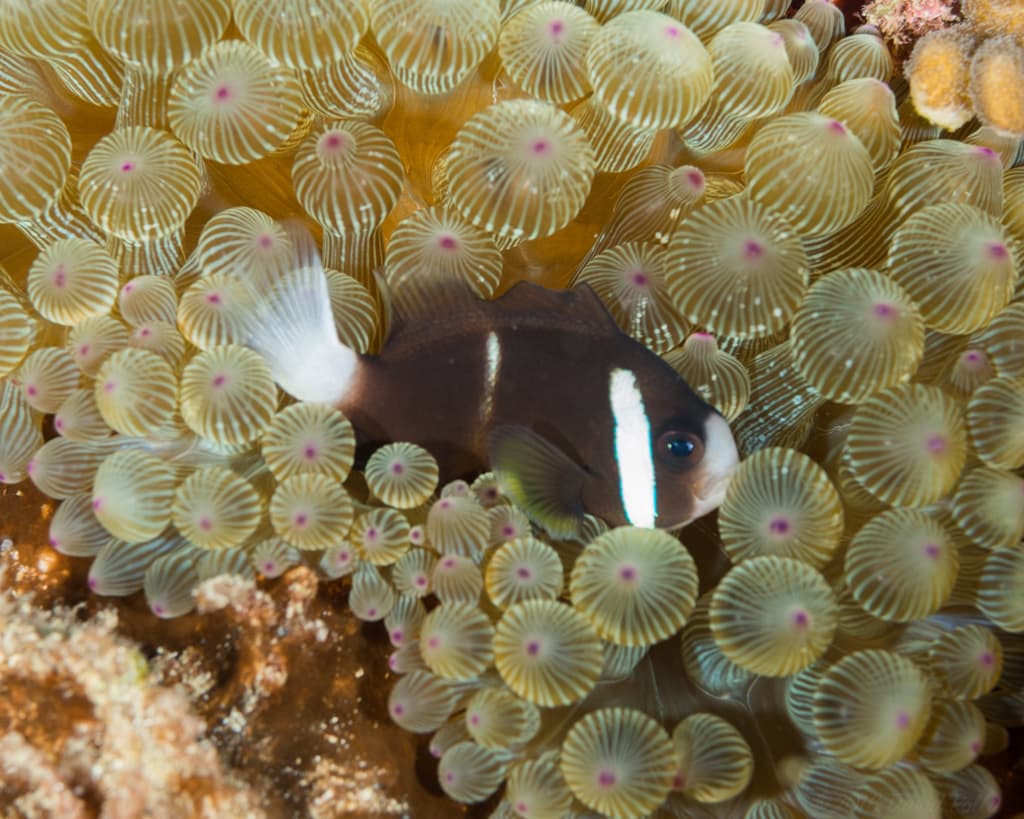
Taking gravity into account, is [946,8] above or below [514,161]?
above

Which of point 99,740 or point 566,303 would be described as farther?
point 566,303

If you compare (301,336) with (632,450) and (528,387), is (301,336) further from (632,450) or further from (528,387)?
(632,450)

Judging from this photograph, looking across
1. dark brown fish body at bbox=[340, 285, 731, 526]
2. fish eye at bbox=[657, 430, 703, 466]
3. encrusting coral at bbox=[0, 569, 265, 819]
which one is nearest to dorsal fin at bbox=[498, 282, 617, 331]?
dark brown fish body at bbox=[340, 285, 731, 526]

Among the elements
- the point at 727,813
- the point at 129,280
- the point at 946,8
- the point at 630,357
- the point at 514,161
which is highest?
the point at 946,8

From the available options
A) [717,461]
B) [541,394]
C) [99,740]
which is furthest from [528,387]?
[99,740]

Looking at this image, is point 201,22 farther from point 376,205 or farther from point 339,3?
point 376,205

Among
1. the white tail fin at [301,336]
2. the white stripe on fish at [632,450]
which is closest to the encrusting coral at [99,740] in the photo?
the white tail fin at [301,336]

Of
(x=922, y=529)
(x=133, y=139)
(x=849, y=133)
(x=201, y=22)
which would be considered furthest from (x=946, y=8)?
(x=133, y=139)
